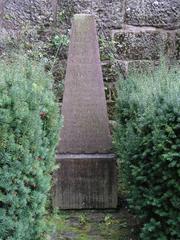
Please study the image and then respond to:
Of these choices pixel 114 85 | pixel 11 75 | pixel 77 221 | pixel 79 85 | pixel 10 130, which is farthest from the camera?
pixel 114 85

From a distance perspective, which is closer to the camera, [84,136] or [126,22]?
[84,136]

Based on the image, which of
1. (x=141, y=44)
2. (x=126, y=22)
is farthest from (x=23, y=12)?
(x=141, y=44)

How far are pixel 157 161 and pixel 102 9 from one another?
10.6 feet

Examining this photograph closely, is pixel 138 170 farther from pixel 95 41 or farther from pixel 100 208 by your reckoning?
pixel 95 41

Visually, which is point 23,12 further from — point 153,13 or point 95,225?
point 95,225

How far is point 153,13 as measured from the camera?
19.5ft

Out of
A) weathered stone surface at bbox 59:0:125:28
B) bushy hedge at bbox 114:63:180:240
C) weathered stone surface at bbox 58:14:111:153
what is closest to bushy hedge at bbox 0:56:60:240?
bushy hedge at bbox 114:63:180:240

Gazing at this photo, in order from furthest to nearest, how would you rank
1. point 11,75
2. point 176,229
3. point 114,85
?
point 114,85 < point 176,229 < point 11,75

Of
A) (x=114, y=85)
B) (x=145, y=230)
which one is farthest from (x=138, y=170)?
(x=114, y=85)

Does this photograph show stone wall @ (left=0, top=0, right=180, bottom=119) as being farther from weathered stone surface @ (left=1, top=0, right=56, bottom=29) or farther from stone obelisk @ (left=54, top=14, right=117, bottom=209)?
stone obelisk @ (left=54, top=14, right=117, bottom=209)

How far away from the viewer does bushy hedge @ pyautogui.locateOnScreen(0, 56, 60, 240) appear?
236 cm

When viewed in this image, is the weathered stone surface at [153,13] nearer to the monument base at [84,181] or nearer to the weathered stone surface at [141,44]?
the weathered stone surface at [141,44]

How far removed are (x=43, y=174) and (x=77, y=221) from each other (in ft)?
4.50

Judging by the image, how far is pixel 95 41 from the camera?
461 cm
